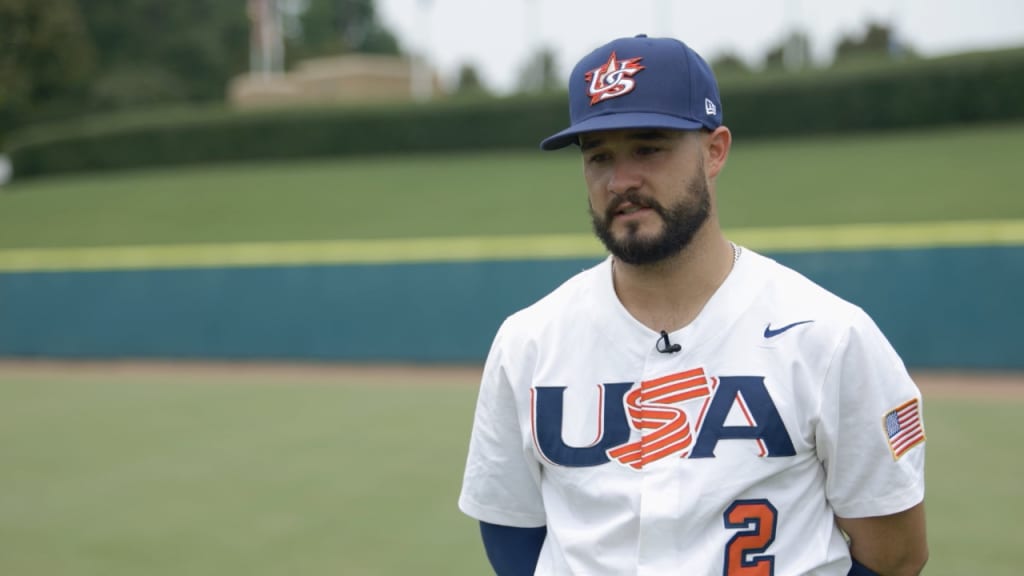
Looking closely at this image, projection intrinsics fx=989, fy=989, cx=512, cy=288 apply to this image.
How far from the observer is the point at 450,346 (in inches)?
437

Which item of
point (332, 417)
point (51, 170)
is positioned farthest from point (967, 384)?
point (51, 170)

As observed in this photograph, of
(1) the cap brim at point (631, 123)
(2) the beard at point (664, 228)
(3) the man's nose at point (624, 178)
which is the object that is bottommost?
(2) the beard at point (664, 228)

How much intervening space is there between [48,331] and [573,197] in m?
10.2

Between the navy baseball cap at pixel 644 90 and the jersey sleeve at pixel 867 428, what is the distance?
488 mm

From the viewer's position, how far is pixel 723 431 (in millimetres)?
1794

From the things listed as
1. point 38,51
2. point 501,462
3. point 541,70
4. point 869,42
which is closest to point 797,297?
point 501,462

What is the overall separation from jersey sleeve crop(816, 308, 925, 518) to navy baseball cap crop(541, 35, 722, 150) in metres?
0.49

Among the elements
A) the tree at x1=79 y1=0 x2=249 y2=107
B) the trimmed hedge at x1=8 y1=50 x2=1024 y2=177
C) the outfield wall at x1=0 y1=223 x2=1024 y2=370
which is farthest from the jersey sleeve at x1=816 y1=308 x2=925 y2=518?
the tree at x1=79 y1=0 x2=249 y2=107

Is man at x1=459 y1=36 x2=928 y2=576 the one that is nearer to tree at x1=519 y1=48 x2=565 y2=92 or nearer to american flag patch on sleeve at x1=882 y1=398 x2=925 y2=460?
american flag patch on sleeve at x1=882 y1=398 x2=925 y2=460

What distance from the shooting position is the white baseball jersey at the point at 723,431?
177 centimetres

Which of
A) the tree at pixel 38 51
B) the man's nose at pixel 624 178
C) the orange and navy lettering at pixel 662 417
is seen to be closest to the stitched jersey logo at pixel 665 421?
the orange and navy lettering at pixel 662 417

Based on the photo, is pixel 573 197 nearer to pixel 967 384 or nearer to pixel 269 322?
pixel 269 322

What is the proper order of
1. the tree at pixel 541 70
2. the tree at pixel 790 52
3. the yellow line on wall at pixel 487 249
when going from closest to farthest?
the yellow line on wall at pixel 487 249 → the tree at pixel 790 52 → the tree at pixel 541 70

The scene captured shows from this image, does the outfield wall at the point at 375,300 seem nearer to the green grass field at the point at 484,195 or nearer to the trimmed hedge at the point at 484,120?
the green grass field at the point at 484,195
